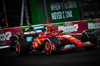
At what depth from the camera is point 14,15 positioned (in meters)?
18.9

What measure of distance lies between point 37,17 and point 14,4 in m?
2.50

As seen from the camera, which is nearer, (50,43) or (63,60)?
(63,60)

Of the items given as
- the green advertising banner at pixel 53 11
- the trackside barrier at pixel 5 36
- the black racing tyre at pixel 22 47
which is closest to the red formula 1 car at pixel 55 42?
the black racing tyre at pixel 22 47

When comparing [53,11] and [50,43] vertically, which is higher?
[53,11]

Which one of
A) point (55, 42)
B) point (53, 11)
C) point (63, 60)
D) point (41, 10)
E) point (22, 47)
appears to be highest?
point (41, 10)

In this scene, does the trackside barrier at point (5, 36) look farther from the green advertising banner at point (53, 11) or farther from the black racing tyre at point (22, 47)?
the black racing tyre at point (22, 47)

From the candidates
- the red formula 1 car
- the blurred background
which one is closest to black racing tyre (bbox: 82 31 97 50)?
the red formula 1 car

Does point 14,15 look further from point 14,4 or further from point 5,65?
point 5,65

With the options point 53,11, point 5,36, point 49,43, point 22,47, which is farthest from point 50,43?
point 53,11

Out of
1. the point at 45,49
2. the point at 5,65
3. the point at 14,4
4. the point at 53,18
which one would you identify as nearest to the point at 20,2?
the point at 14,4

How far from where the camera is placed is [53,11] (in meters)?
19.5

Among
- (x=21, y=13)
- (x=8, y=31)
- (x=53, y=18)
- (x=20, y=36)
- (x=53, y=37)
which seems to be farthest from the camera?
(x=53, y=18)

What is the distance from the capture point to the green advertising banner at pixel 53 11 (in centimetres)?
1864

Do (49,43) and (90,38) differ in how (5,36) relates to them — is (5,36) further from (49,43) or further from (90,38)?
(90,38)
